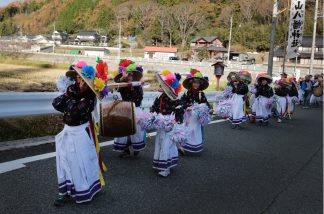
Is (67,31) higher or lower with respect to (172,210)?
higher

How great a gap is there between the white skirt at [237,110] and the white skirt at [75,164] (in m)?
6.11

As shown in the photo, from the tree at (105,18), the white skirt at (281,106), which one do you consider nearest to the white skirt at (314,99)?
the white skirt at (281,106)

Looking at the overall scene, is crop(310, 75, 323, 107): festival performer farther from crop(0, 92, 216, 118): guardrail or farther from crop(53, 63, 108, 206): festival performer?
crop(53, 63, 108, 206): festival performer

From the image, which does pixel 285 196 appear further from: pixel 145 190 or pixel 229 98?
pixel 229 98

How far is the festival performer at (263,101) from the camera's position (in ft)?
35.1

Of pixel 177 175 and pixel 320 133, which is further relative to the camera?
pixel 320 133

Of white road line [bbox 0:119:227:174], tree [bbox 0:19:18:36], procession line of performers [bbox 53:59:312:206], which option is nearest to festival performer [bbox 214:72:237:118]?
procession line of performers [bbox 53:59:312:206]

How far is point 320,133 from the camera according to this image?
10.0 meters

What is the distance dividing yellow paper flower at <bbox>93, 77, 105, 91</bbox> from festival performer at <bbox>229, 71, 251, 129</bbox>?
Result: 6115 millimetres

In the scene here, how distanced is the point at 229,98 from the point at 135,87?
168 inches

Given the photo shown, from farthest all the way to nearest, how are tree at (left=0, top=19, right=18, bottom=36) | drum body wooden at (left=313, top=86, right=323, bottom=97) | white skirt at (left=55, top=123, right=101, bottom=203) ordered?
tree at (left=0, top=19, right=18, bottom=36), drum body wooden at (left=313, top=86, right=323, bottom=97), white skirt at (left=55, top=123, right=101, bottom=203)

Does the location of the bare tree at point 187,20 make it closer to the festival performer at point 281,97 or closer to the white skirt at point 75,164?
the festival performer at point 281,97

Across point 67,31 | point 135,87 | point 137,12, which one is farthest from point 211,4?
point 135,87

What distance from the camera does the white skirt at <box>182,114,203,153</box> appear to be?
20.9 ft
